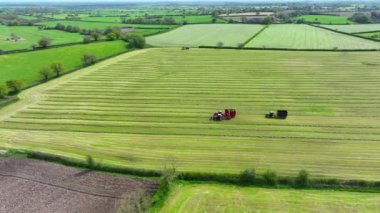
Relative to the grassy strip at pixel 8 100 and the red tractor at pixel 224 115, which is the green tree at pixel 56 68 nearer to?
the grassy strip at pixel 8 100

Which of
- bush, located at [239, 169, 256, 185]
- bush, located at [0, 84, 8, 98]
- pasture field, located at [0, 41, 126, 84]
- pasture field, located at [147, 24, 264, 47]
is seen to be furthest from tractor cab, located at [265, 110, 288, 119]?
pasture field, located at [147, 24, 264, 47]

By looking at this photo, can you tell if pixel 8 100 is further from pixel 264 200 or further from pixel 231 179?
pixel 264 200

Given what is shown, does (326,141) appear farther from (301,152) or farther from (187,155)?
(187,155)

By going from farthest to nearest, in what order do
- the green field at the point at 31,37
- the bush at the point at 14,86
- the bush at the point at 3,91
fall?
1. the green field at the point at 31,37
2. the bush at the point at 14,86
3. the bush at the point at 3,91

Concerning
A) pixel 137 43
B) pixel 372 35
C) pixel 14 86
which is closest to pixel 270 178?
pixel 14 86

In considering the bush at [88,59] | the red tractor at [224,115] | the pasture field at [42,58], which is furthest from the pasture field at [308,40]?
the red tractor at [224,115]

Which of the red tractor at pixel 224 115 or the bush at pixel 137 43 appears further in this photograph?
the bush at pixel 137 43

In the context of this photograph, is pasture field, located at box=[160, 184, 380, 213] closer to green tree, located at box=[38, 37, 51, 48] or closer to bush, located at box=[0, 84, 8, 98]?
bush, located at box=[0, 84, 8, 98]
